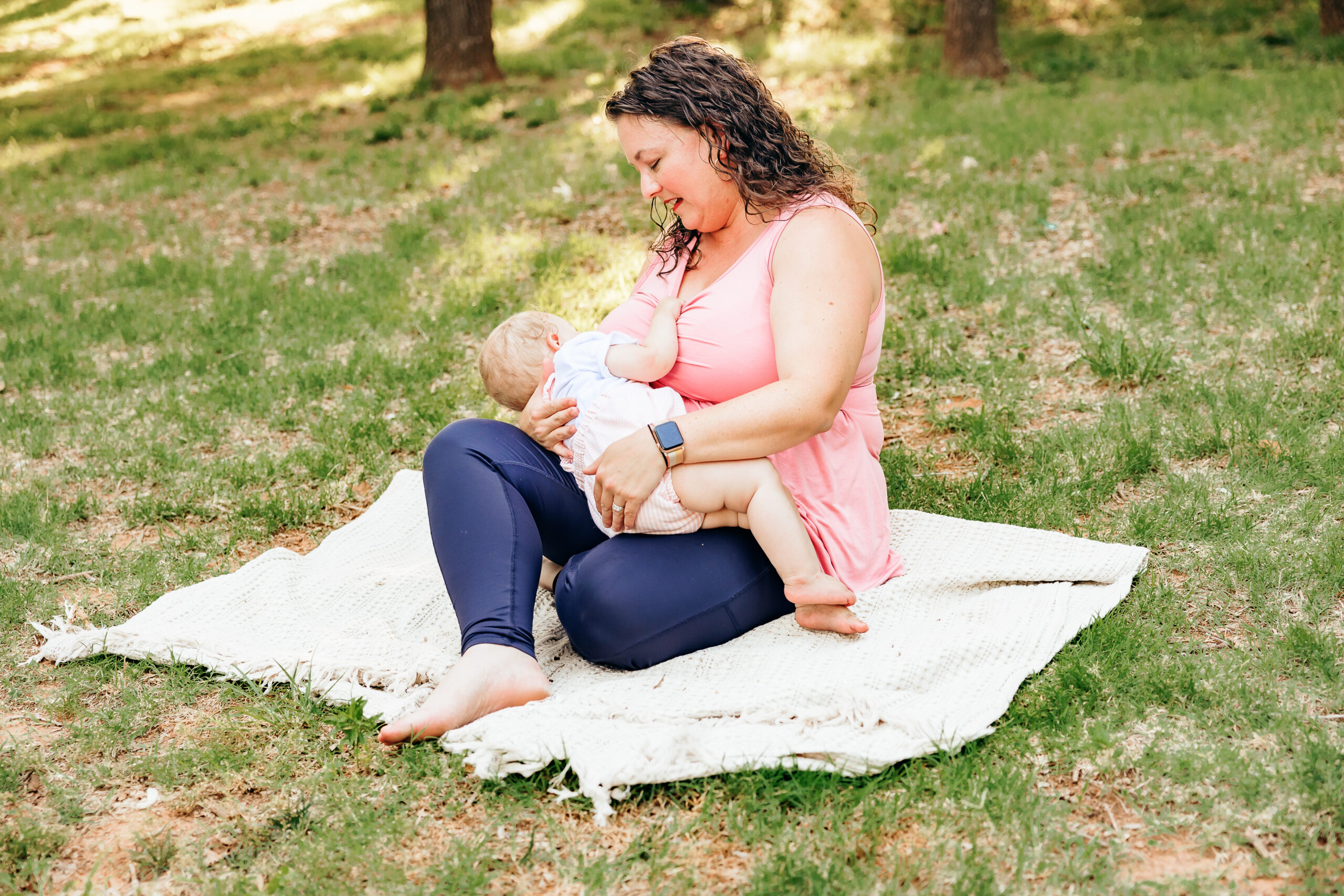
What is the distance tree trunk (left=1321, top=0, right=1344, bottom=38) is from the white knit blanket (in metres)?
8.25

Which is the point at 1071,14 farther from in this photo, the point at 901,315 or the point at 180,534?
the point at 180,534

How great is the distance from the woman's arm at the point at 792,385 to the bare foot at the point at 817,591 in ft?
1.00

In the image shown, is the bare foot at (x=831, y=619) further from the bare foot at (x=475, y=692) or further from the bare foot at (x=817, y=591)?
the bare foot at (x=475, y=692)

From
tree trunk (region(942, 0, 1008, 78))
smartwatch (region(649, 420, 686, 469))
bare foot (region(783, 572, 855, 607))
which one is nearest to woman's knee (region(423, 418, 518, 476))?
smartwatch (region(649, 420, 686, 469))

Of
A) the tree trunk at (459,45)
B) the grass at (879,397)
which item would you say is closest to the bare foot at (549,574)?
the grass at (879,397)

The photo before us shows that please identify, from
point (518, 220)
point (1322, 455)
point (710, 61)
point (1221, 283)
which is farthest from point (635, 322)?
point (518, 220)

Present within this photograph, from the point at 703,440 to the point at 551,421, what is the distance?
0.43 meters

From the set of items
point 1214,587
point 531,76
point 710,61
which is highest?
point 710,61

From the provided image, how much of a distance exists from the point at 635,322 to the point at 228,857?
1563 millimetres

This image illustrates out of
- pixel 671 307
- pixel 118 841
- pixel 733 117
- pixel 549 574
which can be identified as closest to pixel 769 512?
pixel 671 307

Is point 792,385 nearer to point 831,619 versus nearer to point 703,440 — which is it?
point 703,440

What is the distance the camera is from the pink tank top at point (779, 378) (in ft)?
8.59

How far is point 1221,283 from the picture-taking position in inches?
179

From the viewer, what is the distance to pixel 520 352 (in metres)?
2.91
